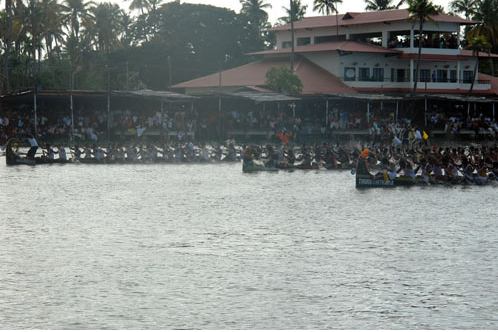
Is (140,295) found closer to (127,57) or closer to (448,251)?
(448,251)

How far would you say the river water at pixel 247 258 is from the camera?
15.4 metres

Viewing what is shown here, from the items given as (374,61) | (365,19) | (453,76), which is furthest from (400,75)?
(365,19)

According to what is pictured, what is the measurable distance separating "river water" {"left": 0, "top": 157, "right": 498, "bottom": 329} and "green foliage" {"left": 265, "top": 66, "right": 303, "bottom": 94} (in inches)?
1397

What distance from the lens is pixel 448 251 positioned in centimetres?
2139

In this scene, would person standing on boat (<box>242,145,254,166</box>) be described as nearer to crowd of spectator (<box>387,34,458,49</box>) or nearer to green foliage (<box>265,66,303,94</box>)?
green foliage (<box>265,66,303,94</box>)

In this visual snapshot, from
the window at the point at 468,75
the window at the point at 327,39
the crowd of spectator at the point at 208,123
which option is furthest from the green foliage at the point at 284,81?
the window at the point at 468,75

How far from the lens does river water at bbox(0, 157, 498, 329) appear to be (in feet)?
50.4

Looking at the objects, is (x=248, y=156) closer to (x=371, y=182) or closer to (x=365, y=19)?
(x=371, y=182)

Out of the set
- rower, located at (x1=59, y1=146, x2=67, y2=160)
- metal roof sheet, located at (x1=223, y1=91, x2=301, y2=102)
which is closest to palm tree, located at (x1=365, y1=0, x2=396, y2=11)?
metal roof sheet, located at (x1=223, y1=91, x2=301, y2=102)

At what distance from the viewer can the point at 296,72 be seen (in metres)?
79.4

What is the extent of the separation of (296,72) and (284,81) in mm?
9764

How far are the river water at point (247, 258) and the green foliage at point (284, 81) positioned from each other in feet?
116

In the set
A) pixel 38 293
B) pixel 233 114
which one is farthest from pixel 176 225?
pixel 233 114

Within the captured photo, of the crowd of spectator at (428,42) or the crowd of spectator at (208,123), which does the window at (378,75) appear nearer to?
the crowd of spectator at (428,42)
